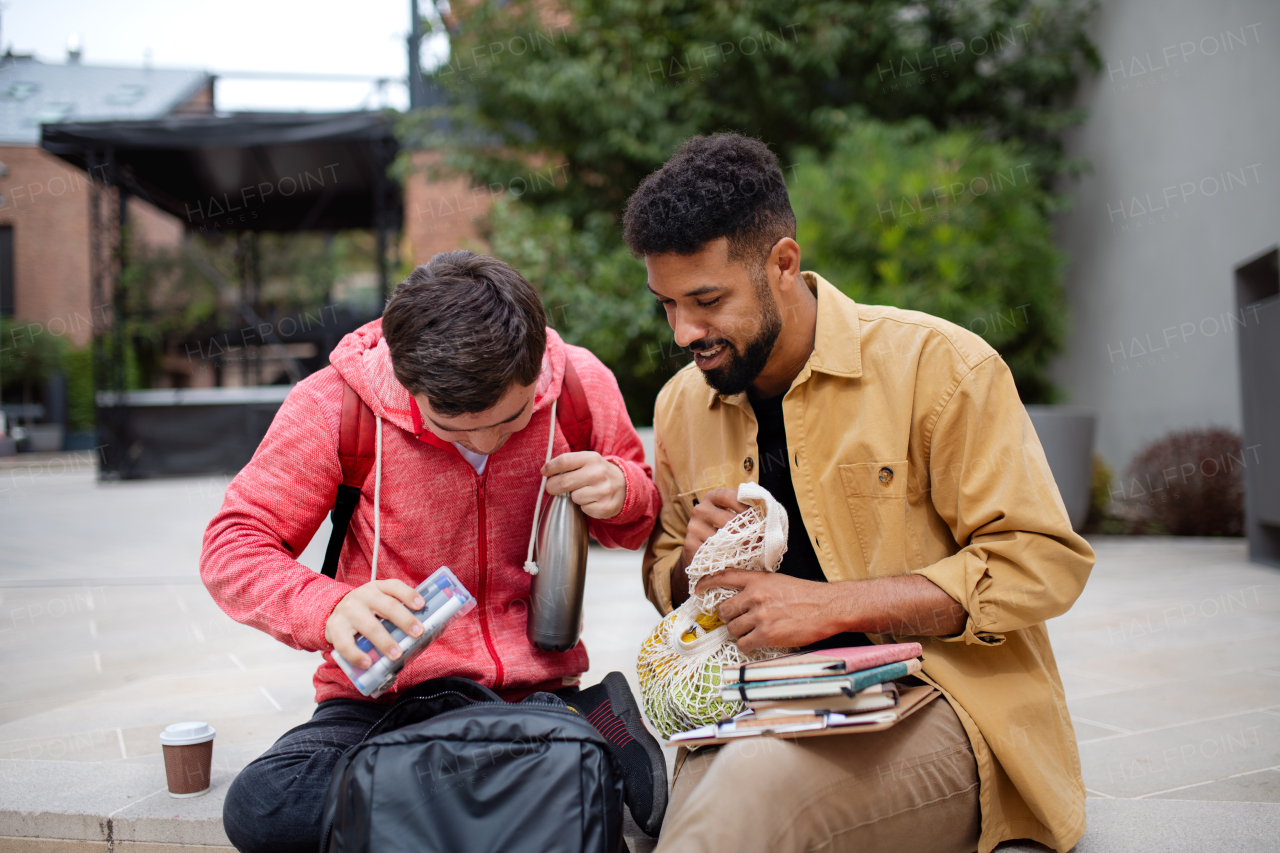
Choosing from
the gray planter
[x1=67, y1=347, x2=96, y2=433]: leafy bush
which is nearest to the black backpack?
the gray planter

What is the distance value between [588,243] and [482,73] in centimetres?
211

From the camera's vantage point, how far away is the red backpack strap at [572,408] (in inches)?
85.3

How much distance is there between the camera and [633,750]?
1959 mm

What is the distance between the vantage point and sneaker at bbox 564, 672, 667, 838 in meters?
1.91

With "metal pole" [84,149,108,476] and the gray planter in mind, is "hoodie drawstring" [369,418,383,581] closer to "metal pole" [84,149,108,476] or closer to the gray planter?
the gray planter

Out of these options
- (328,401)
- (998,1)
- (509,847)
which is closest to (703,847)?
(509,847)

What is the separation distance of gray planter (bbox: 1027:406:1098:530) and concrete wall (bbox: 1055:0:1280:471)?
123cm

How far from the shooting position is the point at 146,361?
24.6 meters

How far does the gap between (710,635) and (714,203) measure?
91 cm

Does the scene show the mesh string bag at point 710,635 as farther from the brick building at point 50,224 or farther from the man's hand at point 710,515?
the brick building at point 50,224

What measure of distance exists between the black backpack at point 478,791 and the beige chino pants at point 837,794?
16cm

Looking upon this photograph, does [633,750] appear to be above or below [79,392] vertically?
below

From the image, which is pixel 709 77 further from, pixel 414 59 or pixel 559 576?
pixel 559 576

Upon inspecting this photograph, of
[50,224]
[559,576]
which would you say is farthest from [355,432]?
[50,224]
